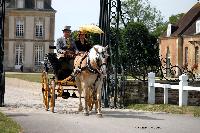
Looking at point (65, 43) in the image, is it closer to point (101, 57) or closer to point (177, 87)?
point (101, 57)

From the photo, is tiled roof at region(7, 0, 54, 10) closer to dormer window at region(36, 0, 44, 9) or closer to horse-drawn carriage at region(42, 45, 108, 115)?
dormer window at region(36, 0, 44, 9)

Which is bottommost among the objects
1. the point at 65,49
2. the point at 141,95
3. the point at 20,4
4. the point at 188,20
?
the point at 141,95

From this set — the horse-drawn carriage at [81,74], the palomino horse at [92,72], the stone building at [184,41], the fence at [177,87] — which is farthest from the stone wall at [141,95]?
the stone building at [184,41]

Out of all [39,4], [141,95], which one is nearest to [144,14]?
[39,4]

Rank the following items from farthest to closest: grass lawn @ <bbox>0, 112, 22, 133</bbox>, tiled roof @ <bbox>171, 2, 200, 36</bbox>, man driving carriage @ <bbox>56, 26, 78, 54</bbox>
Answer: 1. tiled roof @ <bbox>171, 2, 200, 36</bbox>
2. man driving carriage @ <bbox>56, 26, 78, 54</bbox>
3. grass lawn @ <bbox>0, 112, 22, 133</bbox>

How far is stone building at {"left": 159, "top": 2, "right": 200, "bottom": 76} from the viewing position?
201 feet

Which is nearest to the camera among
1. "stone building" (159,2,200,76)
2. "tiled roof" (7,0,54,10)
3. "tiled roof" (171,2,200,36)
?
"stone building" (159,2,200,76)

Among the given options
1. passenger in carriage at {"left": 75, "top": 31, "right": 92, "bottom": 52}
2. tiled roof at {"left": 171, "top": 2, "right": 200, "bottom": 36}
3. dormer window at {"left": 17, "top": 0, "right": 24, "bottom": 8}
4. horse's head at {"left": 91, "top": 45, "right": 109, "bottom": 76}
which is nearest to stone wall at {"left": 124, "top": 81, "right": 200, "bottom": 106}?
passenger in carriage at {"left": 75, "top": 31, "right": 92, "bottom": 52}

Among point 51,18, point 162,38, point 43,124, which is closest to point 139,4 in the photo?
point 51,18

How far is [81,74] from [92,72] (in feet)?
1.59

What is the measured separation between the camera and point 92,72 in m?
16.2

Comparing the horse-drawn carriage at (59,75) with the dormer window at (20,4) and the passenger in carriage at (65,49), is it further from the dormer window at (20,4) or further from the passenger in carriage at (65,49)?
the dormer window at (20,4)

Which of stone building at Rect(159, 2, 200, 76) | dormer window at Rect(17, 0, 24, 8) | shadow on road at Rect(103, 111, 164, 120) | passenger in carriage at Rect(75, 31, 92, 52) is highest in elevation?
dormer window at Rect(17, 0, 24, 8)

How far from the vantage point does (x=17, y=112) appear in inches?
677
